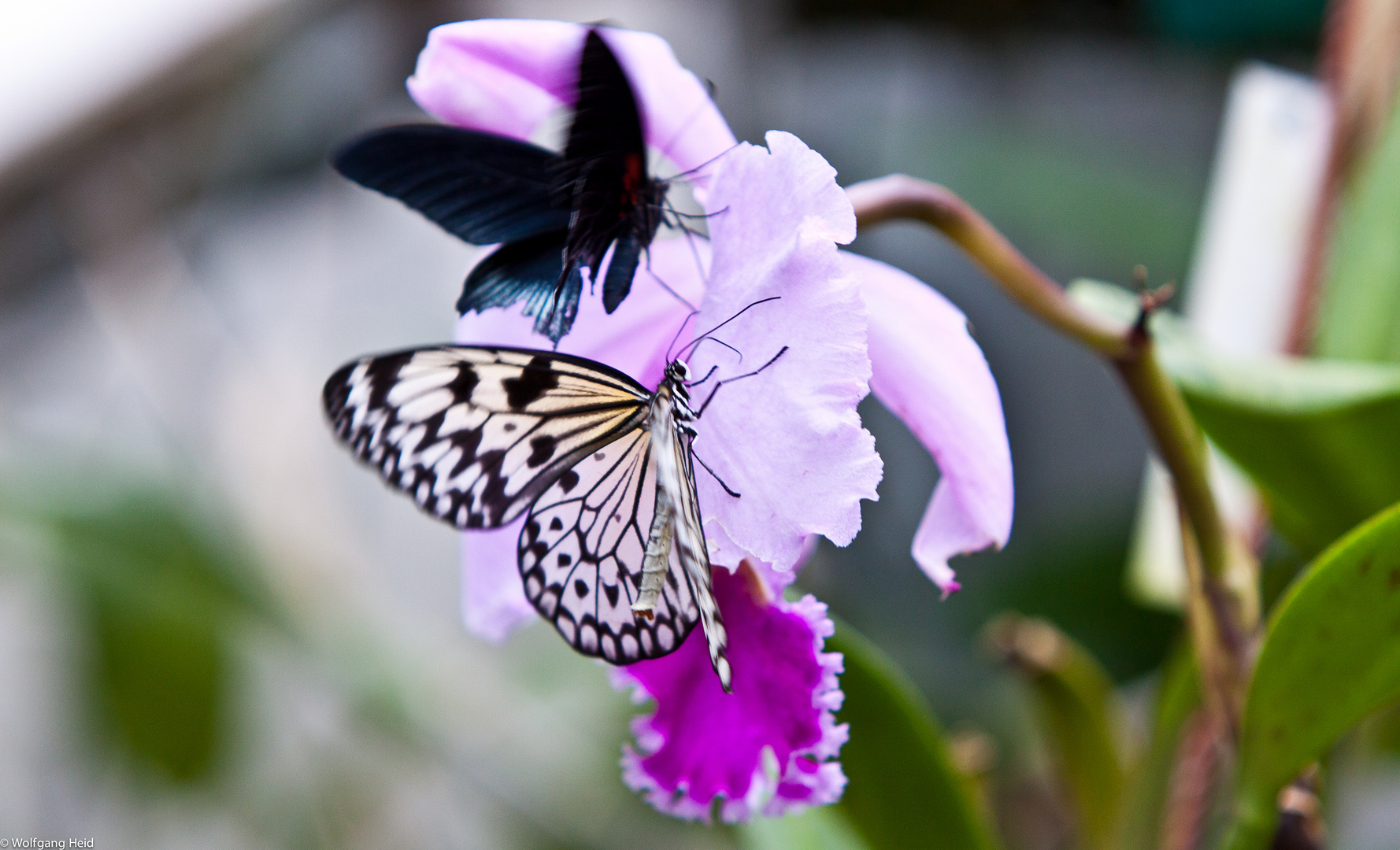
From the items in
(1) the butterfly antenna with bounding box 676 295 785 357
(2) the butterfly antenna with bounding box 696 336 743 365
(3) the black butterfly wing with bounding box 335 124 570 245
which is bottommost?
(2) the butterfly antenna with bounding box 696 336 743 365

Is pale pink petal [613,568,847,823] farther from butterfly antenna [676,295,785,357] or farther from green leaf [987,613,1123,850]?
green leaf [987,613,1123,850]

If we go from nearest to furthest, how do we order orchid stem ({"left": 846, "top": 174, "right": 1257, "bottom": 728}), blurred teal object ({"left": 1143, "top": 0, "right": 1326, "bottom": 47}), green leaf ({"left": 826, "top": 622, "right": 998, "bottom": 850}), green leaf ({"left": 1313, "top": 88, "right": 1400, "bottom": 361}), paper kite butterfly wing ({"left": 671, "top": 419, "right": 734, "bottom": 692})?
1. paper kite butterfly wing ({"left": 671, "top": 419, "right": 734, "bottom": 692})
2. orchid stem ({"left": 846, "top": 174, "right": 1257, "bottom": 728})
3. green leaf ({"left": 826, "top": 622, "right": 998, "bottom": 850})
4. green leaf ({"left": 1313, "top": 88, "right": 1400, "bottom": 361})
5. blurred teal object ({"left": 1143, "top": 0, "right": 1326, "bottom": 47})

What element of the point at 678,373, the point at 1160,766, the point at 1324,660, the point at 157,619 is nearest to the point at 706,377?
the point at 678,373

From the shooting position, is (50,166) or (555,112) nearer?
(555,112)

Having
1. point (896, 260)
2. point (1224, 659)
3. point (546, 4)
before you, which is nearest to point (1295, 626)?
point (1224, 659)

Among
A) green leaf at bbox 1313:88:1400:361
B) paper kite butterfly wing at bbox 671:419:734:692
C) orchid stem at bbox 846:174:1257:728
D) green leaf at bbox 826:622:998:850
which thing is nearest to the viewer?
paper kite butterfly wing at bbox 671:419:734:692

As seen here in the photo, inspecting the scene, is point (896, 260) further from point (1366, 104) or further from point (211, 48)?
point (211, 48)

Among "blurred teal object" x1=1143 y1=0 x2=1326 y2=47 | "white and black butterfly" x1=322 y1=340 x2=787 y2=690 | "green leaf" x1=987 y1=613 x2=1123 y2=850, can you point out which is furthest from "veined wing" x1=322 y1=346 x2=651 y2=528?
"blurred teal object" x1=1143 y1=0 x2=1326 y2=47
